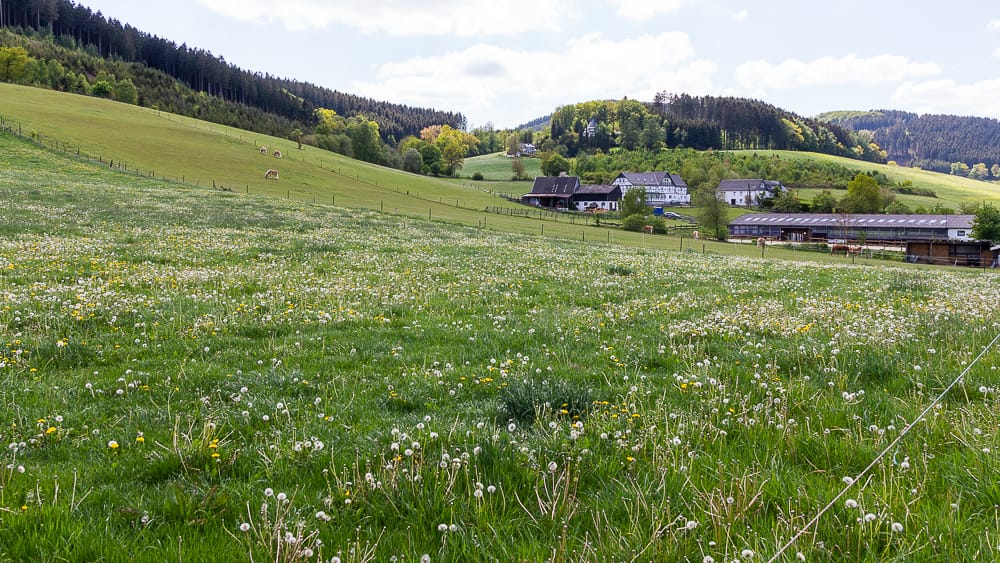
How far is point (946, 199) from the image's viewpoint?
175250mm

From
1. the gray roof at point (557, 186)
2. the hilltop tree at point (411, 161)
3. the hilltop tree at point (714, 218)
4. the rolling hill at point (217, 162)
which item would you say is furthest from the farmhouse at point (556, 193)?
the hilltop tree at point (714, 218)

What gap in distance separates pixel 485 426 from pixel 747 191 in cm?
18186

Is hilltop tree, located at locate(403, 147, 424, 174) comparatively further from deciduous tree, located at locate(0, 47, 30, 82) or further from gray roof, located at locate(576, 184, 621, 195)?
deciduous tree, located at locate(0, 47, 30, 82)

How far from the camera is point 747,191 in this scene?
167 metres

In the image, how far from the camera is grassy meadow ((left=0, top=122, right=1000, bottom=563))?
335 cm

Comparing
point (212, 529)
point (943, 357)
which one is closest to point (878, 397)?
point (943, 357)

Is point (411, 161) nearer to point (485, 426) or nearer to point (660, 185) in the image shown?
point (660, 185)

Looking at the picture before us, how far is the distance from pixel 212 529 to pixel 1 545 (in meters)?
1.17

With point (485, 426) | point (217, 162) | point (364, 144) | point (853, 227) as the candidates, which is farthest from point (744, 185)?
point (485, 426)

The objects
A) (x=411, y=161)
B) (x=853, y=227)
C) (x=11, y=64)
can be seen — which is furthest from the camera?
(x=411, y=161)

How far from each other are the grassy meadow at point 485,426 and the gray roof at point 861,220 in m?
121

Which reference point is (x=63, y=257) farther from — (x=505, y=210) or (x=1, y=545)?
(x=505, y=210)

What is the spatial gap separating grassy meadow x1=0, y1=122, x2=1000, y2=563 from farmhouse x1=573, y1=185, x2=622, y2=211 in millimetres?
152292

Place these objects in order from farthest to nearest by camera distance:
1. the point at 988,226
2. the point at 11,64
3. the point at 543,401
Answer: the point at 11,64, the point at 988,226, the point at 543,401
